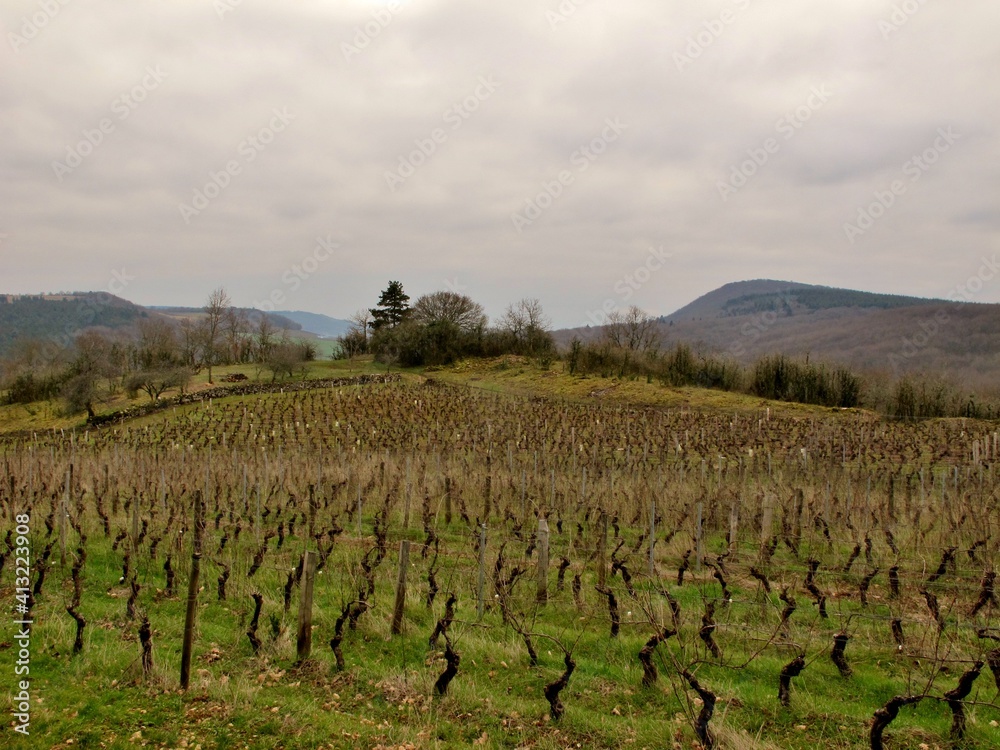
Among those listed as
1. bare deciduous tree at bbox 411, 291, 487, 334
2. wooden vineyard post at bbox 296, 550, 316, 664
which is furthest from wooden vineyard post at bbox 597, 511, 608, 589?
bare deciduous tree at bbox 411, 291, 487, 334

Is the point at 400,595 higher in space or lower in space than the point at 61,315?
lower

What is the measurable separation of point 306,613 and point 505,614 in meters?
2.50

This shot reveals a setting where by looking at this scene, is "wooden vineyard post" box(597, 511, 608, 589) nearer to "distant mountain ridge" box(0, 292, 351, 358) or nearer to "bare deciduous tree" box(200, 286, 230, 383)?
"bare deciduous tree" box(200, 286, 230, 383)

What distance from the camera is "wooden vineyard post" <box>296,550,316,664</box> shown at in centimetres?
686

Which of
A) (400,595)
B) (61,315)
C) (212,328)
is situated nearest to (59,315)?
(61,315)

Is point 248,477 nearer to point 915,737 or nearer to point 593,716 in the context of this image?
point 593,716

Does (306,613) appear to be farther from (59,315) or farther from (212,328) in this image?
(59,315)

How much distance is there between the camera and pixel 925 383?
35.7 metres

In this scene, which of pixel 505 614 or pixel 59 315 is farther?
pixel 59 315

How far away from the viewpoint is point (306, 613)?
6941mm

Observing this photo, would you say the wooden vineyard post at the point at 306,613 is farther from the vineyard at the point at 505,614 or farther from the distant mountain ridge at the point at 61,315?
the distant mountain ridge at the point at 61,315

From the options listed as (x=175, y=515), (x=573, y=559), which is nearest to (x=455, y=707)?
(x=573, y=559)

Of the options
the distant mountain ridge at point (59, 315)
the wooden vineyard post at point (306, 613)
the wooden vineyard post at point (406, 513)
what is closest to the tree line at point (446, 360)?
the wooden vineyard post at point (406, 513)

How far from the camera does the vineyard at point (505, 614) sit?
5.61 meters
